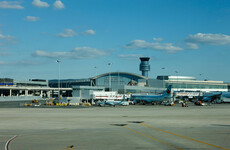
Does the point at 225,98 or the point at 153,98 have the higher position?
the point at 153,98

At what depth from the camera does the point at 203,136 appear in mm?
27234

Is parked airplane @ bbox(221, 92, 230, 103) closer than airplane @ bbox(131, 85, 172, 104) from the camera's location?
No

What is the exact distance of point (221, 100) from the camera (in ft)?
428

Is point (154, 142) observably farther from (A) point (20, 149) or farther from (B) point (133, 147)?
(A) point (20, 149)

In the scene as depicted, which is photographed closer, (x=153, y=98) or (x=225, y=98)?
(x=153, y=98)

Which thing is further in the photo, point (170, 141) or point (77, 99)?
point (77, 99)

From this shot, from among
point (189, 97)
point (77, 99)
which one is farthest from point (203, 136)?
point (189, 97)

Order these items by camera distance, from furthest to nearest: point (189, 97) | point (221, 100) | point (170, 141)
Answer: point (189, 97), point (221, 100), point (170, 141)

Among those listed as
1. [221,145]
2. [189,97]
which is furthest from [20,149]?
[189,97]

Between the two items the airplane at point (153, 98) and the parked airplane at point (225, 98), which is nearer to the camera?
the airplane at point (153, 98)

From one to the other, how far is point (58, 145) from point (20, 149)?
2920mm

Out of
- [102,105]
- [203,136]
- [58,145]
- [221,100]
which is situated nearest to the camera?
[58,145]

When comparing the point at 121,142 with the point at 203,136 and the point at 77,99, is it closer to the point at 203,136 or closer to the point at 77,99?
the point at 203,136

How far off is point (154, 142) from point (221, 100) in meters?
116
